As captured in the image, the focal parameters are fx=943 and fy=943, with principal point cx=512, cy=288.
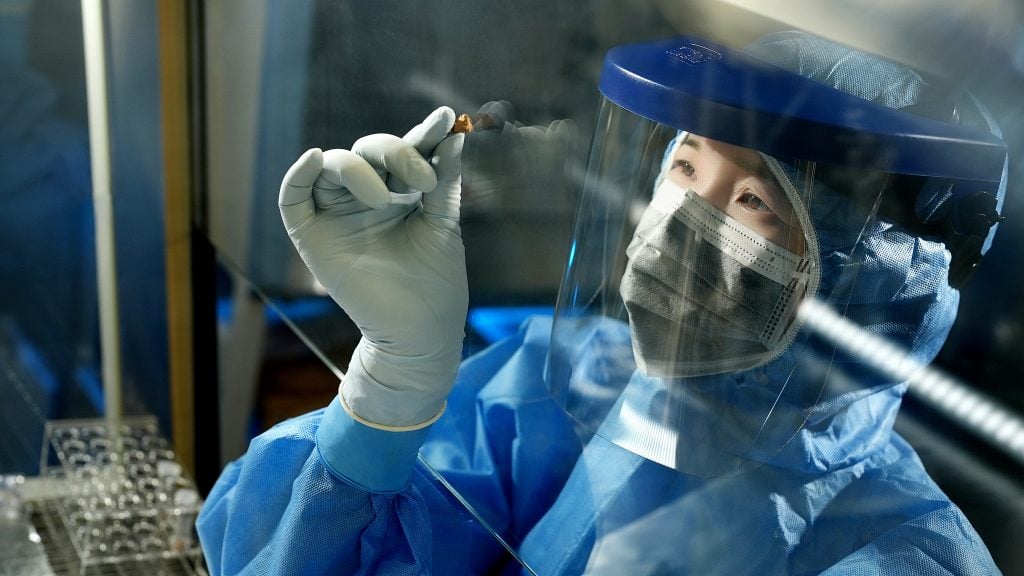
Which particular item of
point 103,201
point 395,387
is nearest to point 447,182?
point 395,387

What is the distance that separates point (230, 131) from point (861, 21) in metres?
1.23

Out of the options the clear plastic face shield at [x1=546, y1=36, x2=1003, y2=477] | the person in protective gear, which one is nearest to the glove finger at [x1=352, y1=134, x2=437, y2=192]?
the person in protective gear

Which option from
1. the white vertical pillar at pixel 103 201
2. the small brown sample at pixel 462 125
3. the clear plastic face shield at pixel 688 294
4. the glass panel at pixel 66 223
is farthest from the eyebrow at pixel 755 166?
the white vertical pillar at pixel 103 201

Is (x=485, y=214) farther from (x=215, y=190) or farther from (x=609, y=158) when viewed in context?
(x=215, y=190)

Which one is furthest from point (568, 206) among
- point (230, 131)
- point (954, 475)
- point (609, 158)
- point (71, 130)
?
point (71, 130)

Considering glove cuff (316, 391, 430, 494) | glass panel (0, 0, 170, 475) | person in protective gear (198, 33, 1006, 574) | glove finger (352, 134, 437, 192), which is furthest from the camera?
glass panel (0, 0, 170, 475)

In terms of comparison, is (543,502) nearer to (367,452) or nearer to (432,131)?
(367,452)

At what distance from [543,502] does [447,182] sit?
35 centimetres

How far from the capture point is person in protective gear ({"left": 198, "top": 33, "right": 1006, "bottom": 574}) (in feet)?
1.99

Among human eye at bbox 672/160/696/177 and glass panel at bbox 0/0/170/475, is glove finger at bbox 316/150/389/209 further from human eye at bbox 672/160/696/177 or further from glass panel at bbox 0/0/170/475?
glass panel at bbox 0/0/170/475

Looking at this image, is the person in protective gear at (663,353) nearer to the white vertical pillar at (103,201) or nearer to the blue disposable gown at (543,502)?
the blue disposable gown at (543,502)

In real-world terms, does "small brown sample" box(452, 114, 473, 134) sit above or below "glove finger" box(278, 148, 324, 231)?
above

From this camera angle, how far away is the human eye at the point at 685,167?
0.70 m

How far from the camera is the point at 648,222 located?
750 mm
